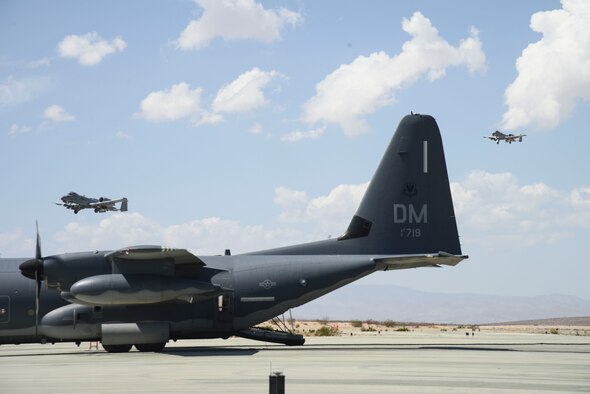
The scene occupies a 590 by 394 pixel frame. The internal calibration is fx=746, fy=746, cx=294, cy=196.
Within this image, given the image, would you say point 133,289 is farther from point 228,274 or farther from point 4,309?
point 4,309

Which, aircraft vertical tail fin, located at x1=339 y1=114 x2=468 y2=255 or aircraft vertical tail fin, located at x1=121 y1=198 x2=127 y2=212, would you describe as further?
aircraft vertical tail fin, located at x1=121 y1=198 x2=127 y2=212

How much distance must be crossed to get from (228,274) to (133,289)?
4.21m

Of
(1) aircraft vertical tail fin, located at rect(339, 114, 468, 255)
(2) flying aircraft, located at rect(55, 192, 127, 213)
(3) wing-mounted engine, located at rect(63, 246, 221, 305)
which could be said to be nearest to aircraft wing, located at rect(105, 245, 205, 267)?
(3) wing-mounted engine, located at rect(63, 246, 221, 305)

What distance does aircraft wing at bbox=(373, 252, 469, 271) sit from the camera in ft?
105

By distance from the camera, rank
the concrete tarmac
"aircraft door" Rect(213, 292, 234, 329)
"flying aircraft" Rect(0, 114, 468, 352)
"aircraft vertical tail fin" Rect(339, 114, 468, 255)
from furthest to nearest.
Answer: "aircraft vertical tail fin" Rect(339, 114, 468, 255) < "aircraft door" Rect(213, 292, 234, 329) < "flying aircraft" Rect(0, 114, 468, 352) < the concrete tarmac

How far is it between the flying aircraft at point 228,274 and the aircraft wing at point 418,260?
0.15 feet

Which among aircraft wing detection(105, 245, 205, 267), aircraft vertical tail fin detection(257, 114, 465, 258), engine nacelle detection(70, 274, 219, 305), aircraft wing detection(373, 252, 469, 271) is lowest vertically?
engine nacelle detection(70, 274, 219, 305)

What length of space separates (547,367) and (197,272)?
1488cm

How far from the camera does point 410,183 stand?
3331cm

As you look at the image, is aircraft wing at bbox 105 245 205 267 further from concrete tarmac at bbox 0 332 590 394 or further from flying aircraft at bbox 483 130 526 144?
flying aircraft at bbox 483 130 526 144

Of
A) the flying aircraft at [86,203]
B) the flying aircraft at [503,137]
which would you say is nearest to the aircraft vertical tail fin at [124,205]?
the flying aircraft at [86,203]

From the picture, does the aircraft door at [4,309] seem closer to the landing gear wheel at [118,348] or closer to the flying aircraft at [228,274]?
the flying aircraft at [228,274]

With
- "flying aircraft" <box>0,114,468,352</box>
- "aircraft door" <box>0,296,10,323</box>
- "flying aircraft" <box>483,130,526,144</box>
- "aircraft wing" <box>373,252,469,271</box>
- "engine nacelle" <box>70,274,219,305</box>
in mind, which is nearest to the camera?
"engine nacelle" <box>70,274,219,305</box>

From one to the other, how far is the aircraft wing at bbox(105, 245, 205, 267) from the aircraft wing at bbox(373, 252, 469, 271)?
26.6 feet
